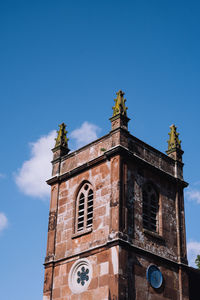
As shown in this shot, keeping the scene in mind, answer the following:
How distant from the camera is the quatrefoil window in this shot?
22.7 metres

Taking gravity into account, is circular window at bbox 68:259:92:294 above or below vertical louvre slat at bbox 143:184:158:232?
below

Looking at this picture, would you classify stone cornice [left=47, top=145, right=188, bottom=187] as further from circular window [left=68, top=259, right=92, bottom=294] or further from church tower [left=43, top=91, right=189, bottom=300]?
circular window [left=68, top=259, right=92, bottom=294]

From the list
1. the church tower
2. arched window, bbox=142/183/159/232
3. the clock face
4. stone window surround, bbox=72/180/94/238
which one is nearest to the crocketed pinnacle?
the church tower

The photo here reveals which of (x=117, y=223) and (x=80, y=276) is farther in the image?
(x=80, y=276)

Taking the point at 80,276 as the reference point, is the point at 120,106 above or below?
above

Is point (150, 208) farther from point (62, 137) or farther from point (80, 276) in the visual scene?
point (62, 137)

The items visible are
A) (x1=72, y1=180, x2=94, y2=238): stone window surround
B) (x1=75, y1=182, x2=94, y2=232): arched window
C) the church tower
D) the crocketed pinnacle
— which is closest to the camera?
the church tower

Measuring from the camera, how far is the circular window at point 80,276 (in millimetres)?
22594

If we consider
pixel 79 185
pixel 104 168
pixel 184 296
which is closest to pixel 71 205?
pixel 79 185

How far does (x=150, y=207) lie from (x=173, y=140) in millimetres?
5308

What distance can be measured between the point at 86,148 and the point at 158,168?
12.9ft

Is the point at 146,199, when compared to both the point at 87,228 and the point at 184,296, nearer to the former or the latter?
the point at 87,228

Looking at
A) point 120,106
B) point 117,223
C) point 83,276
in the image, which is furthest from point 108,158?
point 83,276

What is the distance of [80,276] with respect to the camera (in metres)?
23.0
